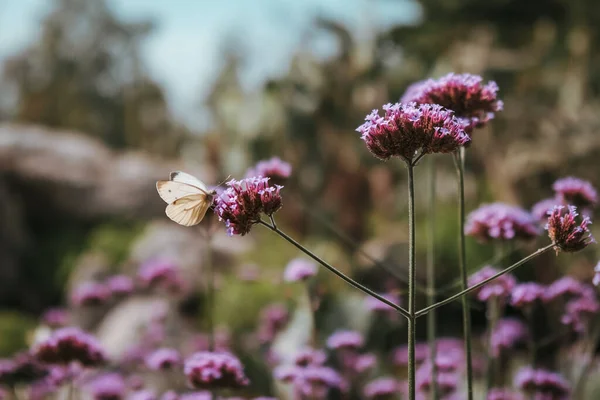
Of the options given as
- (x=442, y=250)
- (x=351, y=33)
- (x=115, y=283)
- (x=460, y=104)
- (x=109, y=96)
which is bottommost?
(x=460, y=104)

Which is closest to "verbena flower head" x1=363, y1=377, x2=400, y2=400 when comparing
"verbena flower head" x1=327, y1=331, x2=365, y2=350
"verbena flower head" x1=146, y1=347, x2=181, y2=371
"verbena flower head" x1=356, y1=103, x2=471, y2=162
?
"verbena flower head" x1=327, y1=331, x2=365, y2=350

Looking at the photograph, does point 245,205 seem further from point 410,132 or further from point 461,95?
point 461,95

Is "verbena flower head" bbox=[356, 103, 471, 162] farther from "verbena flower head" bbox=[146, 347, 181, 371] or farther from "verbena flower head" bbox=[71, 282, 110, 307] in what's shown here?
"verbena flower head" bbox=[71, 282, 110, 307]

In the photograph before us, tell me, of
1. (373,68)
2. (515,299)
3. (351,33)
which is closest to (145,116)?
(351,33)

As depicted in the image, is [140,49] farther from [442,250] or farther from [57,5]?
[442,250]

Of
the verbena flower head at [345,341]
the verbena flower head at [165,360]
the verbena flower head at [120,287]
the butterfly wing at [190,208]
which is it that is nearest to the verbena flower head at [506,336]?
the verbena flower head at [345,341]

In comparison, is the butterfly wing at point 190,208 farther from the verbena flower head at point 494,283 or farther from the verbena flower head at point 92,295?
the verbena flower head at point 92,295
